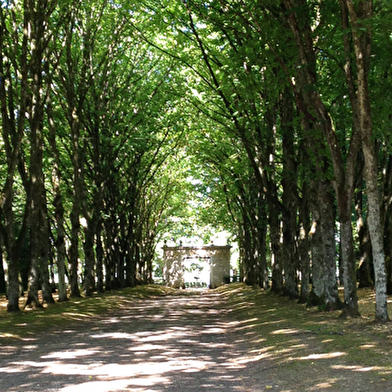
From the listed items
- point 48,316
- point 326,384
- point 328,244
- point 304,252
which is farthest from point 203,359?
point 304,252

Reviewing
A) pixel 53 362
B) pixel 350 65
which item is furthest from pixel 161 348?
pixel 350 65

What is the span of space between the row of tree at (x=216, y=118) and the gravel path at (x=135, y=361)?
3.46m

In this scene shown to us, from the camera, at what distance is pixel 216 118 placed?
984 inches

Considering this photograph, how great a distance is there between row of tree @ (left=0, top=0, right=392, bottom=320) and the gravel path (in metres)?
3.46

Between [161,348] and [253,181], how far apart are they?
693 inches

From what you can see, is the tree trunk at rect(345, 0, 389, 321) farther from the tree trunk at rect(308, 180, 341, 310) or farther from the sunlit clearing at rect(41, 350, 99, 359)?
the sunlit clearing at rect(41, 350, 99, 359)

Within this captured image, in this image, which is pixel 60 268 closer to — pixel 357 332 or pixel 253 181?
pixel 253 181

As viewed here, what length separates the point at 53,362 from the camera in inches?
371

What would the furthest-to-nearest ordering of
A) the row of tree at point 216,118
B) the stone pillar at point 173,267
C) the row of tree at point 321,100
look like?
the stone pillar at point 173,267
the row of tree at point 216,118
the row of tree at point 321,100

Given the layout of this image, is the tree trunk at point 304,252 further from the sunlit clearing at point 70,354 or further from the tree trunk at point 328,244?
the sunlit clearing at point 70,354

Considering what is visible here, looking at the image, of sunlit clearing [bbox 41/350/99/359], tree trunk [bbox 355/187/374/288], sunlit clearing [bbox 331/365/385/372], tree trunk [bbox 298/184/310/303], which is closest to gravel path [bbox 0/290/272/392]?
sunlit clearing [bbox 41/350/99/359]

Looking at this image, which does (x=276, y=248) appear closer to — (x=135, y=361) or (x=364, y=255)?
(x=364, y=255)

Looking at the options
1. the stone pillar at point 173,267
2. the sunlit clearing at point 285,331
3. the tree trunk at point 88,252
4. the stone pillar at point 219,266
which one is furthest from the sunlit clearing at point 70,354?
the stone pillar at point 173,267

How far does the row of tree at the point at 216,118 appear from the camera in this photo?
12656mm
